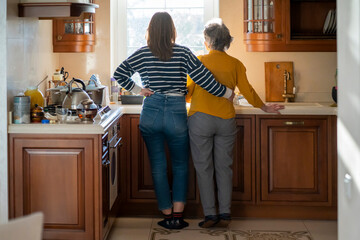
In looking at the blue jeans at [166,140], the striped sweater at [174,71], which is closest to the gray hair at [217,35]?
the striped sweater at [174,71]

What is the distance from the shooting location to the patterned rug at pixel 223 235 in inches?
159

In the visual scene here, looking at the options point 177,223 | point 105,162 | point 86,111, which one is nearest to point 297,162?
point 177,223

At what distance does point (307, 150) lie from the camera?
4434mm

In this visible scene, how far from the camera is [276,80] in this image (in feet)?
16.2

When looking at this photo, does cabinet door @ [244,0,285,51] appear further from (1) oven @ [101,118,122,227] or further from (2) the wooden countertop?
(1) oven @ [101,118,122,227]

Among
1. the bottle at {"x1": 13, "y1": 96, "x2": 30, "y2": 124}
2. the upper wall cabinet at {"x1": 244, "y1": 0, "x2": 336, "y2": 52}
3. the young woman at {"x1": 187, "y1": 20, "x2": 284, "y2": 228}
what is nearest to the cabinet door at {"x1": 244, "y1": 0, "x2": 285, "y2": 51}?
the upper wall cabinet at {"x1": 244, "y1": 0, "x2": 336, "y2": 52}

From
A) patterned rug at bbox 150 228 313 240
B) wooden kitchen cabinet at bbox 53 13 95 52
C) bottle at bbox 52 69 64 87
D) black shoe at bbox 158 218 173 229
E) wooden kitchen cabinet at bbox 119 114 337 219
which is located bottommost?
patterned rug at bbox 150 228 313 240

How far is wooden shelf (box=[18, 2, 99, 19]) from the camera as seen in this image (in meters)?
3.71

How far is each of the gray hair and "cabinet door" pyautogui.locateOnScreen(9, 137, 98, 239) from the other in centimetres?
112

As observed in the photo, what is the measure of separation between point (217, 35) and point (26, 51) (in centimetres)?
124

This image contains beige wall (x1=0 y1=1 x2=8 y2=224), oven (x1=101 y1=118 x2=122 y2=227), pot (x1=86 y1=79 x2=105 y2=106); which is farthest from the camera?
pot (x1=86 y1=79 x2=105 y2=106)

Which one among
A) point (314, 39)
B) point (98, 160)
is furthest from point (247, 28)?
point (98, 160)

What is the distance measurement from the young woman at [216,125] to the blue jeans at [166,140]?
93 millimetres

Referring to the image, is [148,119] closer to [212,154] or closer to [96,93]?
[96,93]
